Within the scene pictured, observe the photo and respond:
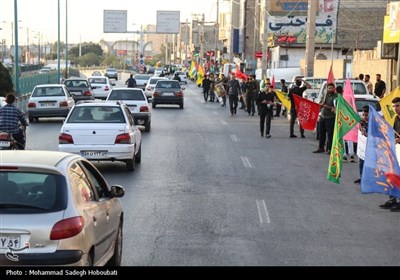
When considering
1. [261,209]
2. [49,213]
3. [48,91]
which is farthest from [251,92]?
[49,213]

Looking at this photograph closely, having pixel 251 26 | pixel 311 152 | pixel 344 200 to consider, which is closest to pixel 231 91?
pixel 311 152

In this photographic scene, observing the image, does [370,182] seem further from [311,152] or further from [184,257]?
[311,152]

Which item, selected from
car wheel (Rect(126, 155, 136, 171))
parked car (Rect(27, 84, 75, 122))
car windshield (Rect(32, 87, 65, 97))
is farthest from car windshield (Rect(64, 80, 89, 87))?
car wheel (Rect(126, 155, 136, 171))

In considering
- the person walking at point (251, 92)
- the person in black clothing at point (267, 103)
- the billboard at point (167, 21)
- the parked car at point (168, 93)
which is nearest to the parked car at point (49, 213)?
the person in black clothing at point (267, 103)

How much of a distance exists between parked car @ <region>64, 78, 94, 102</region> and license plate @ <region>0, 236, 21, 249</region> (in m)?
35.7

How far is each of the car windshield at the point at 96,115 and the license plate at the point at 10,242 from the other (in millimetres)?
11754

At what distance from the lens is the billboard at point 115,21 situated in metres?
90.9

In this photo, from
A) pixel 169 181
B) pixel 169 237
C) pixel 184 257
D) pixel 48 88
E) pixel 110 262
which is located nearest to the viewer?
pixel 110 262

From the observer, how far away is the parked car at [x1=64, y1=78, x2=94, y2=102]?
42.8 m

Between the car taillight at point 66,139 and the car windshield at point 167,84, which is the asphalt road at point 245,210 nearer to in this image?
the car taillight at point 66,139

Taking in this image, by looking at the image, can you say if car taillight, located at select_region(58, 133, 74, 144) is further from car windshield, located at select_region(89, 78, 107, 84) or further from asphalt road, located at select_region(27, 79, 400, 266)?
car windshield, located at select_region(89, 78, 107, 84)

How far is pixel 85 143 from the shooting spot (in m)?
18.4

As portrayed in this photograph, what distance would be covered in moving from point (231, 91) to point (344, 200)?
24.8 m

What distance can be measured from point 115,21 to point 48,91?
190 feet
